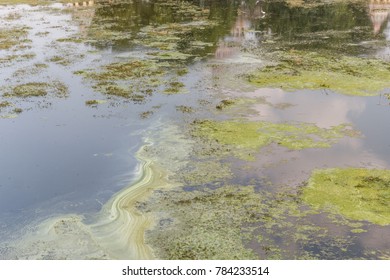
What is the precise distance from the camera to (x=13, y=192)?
1980 centimetres

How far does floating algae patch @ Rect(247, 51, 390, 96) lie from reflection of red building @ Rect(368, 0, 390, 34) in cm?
Result: 1254

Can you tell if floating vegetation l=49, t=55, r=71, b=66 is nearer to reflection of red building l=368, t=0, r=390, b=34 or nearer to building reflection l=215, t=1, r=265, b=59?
building reflection l=215, t=1, r=265, b=59

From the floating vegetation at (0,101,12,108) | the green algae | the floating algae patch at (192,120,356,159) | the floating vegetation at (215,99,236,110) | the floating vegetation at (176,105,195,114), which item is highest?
the floating vegetation at (0,101,12,108)

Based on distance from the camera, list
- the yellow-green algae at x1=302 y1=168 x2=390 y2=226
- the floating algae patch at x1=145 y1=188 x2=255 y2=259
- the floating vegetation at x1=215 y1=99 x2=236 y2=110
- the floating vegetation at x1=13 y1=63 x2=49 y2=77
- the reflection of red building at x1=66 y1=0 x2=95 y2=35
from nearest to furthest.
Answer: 1. the floating algae patch at x1=145 y1=188 x2=255 y2=259
2. the yellow-green algae at x1=302 y1=168 x2=390 y2=226
3. the floating vegetation at x1=215 y1=99 x2=236 y2=110
4. the floating vegetation at x1=13 y1=63 x2=49 y2=77
5. the reflection of red building at x1=66 y1=0 x2=95 y2=35

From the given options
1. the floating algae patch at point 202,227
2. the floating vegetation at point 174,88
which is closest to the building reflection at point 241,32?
the floating vegetation at point 174,88

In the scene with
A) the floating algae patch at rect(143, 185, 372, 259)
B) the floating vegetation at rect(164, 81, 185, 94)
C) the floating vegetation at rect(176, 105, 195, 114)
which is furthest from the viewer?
the floating vegetation at rect(164, 81, 185, 94)

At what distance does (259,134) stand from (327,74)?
12167 mm

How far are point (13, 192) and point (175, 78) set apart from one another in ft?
55.8

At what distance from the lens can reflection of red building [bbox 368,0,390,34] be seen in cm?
4862

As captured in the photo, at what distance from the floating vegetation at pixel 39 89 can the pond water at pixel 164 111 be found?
14 centimetres

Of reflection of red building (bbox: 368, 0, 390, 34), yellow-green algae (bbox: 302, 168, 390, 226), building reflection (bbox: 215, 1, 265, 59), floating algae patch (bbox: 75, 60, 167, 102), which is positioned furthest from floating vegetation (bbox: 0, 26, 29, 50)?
reflection of red building (bbox: 368, 0, 390, 34)

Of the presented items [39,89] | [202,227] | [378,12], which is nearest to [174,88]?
[39,89]

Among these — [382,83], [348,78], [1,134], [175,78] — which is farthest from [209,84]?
[1,134]

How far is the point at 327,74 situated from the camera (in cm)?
3322
